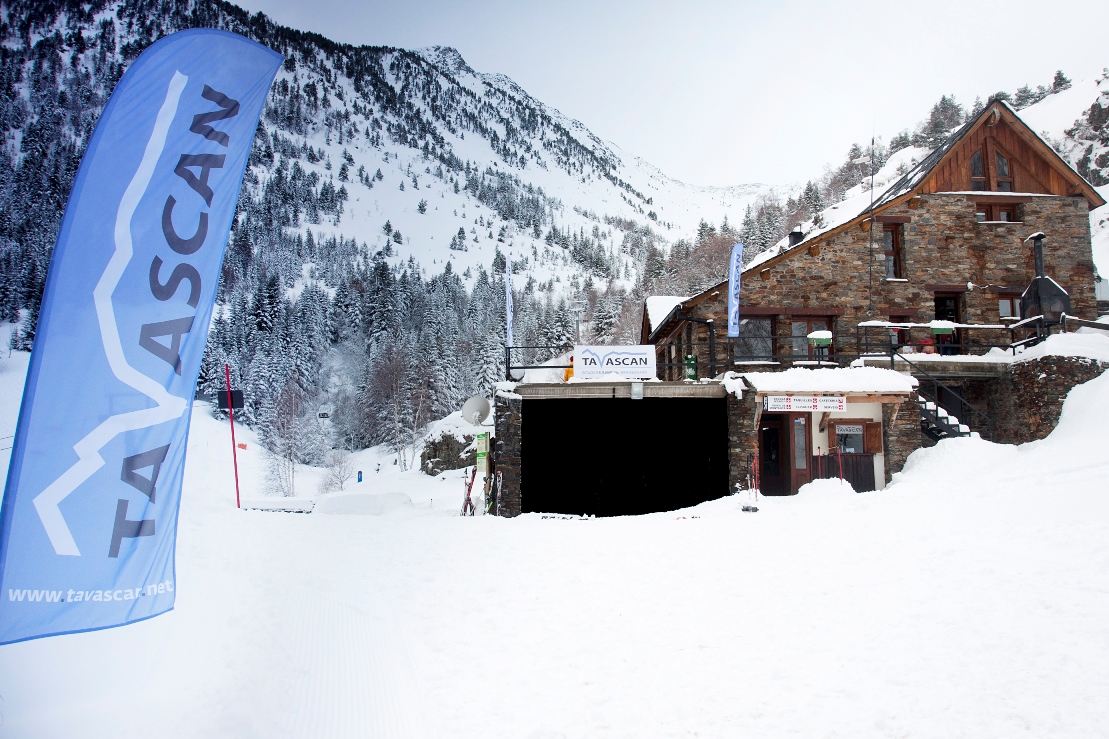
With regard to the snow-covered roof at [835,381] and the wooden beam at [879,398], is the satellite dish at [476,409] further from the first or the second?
the wooden beam at [879,398]

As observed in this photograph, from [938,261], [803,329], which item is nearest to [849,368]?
[803,329]

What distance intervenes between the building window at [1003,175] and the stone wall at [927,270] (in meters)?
0.86

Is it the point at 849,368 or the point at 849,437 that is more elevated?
the point at 849,368

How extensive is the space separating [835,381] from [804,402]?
101 centimetres

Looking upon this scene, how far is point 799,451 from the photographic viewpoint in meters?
17.7

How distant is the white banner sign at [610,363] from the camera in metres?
15.4

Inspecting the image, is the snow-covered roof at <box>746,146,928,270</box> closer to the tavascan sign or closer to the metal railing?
the metal railing

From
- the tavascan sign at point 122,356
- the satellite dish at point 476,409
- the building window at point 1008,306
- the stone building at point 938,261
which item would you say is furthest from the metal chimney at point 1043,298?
the tavascan sign at point 122,356

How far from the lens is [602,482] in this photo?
1769 cm

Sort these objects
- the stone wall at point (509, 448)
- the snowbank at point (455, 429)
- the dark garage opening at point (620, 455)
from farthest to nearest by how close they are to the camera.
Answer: the snowbank at point (455, 429) < the dark garage opening at point (620, 455) < the stone wall at point (509, 448)

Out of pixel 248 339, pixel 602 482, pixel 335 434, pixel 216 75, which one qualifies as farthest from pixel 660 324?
pixel 248 339

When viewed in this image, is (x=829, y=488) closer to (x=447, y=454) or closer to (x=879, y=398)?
(x=879, y=398)

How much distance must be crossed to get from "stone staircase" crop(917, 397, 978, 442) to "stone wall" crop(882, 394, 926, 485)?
557 millimetres

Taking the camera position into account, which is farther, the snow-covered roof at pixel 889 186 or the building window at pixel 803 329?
the snow-covered roof at pixel 889 186
